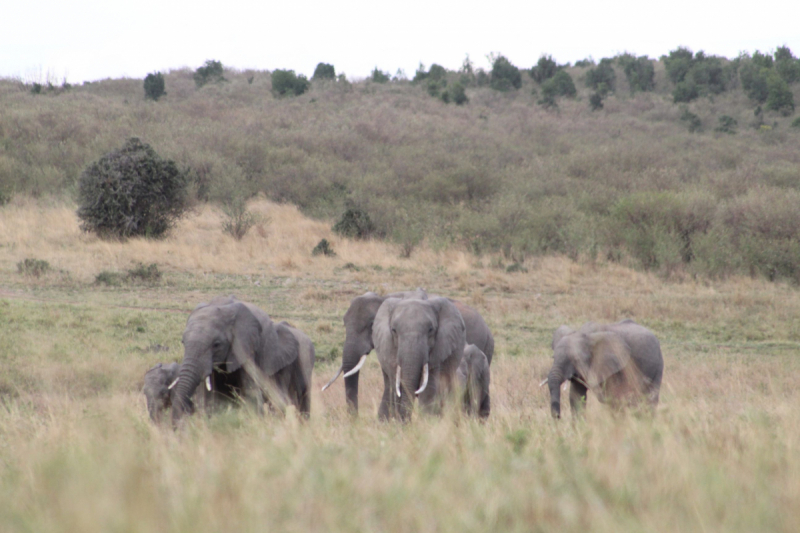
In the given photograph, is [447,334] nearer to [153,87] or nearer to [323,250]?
[323,250]

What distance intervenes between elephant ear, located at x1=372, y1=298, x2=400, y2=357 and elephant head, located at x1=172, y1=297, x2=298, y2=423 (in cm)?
93

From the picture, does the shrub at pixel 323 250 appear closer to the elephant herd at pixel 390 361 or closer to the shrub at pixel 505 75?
the elephant herd at pixel 390 361

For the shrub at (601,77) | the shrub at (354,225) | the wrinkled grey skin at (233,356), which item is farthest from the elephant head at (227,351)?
the shrub at (601,77)

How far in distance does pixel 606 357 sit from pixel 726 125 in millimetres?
58692

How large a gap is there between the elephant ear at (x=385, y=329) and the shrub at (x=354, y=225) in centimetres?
2078

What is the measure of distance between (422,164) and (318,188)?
6.42m

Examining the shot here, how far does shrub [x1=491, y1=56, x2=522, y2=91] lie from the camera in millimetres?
77050

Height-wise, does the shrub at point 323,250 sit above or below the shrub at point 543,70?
below

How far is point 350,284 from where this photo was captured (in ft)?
62.8

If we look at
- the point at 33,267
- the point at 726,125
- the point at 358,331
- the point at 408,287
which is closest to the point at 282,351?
the point at 358,331

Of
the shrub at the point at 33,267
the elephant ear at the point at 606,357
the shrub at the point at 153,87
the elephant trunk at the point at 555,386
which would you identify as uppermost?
the shrub at the point at 153,87

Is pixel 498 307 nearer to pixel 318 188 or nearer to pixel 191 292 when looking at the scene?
pixel 191 292

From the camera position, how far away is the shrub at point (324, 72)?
7512 cm

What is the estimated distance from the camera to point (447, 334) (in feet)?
21.6
